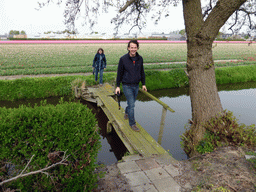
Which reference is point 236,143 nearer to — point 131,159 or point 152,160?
point 152,160

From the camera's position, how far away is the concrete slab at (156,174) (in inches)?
123

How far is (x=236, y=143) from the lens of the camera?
405 centimetres

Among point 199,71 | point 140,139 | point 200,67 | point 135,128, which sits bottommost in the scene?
point 140,139

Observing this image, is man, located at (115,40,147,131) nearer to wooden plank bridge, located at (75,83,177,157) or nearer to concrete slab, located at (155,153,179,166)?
wooden plank bridge, located at (75,83,177,157)

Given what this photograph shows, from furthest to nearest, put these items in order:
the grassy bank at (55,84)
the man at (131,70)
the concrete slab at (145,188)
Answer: the grassy bank at (55,84)
the man at (131,70)
the concrete slab at (145,188)

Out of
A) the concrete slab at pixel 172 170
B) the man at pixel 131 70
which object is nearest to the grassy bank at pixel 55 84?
the man at pixel 131 70

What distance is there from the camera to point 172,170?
333 centimetres

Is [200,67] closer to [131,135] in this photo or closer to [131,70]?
[131,70]

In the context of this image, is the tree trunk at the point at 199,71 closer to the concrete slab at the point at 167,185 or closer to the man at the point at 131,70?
the man at the point at 131,70

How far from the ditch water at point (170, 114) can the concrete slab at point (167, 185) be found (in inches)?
61.4

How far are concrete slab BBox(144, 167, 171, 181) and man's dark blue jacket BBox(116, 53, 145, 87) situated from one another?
206 centimetres

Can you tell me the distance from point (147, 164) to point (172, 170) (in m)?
0.48

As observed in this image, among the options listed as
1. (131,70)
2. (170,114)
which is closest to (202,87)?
(131,70)

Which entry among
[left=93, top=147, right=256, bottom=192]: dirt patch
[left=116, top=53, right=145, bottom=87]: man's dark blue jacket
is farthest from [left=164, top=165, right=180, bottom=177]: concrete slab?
[left=116, top=53, right=145, bottom=87]: man's dark blue jacket
